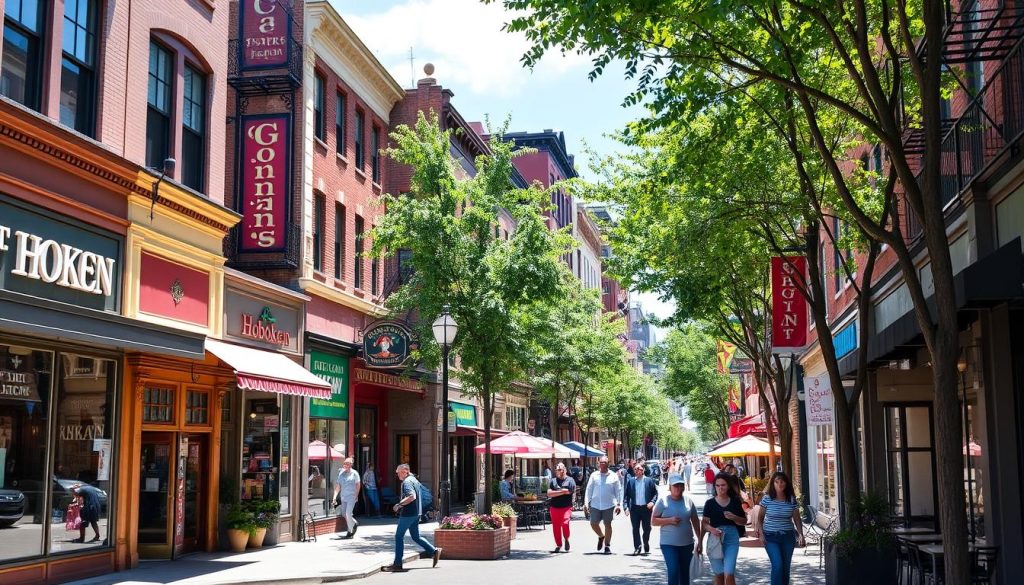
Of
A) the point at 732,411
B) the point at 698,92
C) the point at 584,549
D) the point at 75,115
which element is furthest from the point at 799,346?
the point at 732,411

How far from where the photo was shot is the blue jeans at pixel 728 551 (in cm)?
1261

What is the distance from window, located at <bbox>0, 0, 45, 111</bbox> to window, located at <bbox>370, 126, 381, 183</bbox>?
51.2 feet

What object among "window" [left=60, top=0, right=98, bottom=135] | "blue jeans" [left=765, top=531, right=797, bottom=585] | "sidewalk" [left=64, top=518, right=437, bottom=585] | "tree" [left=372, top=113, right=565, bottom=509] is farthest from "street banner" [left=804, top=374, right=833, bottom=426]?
"window" [left=60, top=0, right=98, bottom=135]

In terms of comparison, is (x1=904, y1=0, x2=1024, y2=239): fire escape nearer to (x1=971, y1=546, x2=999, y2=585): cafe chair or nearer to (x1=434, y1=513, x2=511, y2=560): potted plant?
(x1=971, y1=546, x2=999, y2=585): cafe chair

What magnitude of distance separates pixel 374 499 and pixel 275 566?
13107mm

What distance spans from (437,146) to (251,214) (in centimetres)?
459

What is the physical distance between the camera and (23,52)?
14031mm

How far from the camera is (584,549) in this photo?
22094mm

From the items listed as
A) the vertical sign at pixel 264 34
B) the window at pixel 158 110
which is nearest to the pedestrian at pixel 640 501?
the window at pixel 158 110

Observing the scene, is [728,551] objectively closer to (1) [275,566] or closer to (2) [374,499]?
(1) [275,566]

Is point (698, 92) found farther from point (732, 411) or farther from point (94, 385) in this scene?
point (732, 411)

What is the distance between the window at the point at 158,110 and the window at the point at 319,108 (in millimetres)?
7292

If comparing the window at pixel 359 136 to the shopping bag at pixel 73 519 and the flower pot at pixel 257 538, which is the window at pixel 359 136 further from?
the shopping bag at pixel 73 519

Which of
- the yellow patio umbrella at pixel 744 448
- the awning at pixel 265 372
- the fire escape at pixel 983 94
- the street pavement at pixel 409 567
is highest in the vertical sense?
the fire escape at pixel 983 94
